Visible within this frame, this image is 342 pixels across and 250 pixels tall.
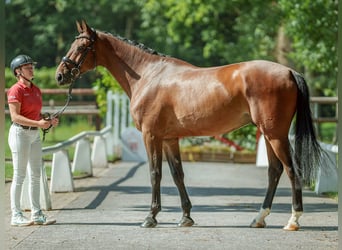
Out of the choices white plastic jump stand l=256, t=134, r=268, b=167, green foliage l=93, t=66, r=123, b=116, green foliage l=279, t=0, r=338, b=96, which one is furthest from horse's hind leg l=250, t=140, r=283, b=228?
green foliage l=93, t=66, r=123, b=116

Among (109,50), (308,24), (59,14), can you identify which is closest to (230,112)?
(109,50)

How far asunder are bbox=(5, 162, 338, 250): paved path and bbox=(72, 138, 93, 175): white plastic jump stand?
1.01 feet

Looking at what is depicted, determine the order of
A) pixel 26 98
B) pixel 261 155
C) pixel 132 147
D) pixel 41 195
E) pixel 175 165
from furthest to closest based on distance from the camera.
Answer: pixel 132 147, pixel 261 155, pixel 41 195, pixel 175 165, pixel 26 98

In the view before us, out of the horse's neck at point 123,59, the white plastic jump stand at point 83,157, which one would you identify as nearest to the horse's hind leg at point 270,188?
the horse's neck at point 123,59

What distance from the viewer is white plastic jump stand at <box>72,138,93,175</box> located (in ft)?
45.3

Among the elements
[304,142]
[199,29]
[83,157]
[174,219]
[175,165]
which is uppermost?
[199,29]

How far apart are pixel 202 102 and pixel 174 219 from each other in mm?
1544

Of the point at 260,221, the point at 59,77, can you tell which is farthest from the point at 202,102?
the point at 59,77

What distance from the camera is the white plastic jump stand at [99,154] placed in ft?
51.8

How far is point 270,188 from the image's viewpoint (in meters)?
8.29

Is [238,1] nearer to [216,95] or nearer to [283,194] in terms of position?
[283,194]

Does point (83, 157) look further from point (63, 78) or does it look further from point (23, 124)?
point (23, 124)

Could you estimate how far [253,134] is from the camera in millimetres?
18297

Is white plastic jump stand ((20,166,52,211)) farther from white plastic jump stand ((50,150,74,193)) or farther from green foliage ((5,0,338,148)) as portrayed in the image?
green foliage ((5,0,338,148))
